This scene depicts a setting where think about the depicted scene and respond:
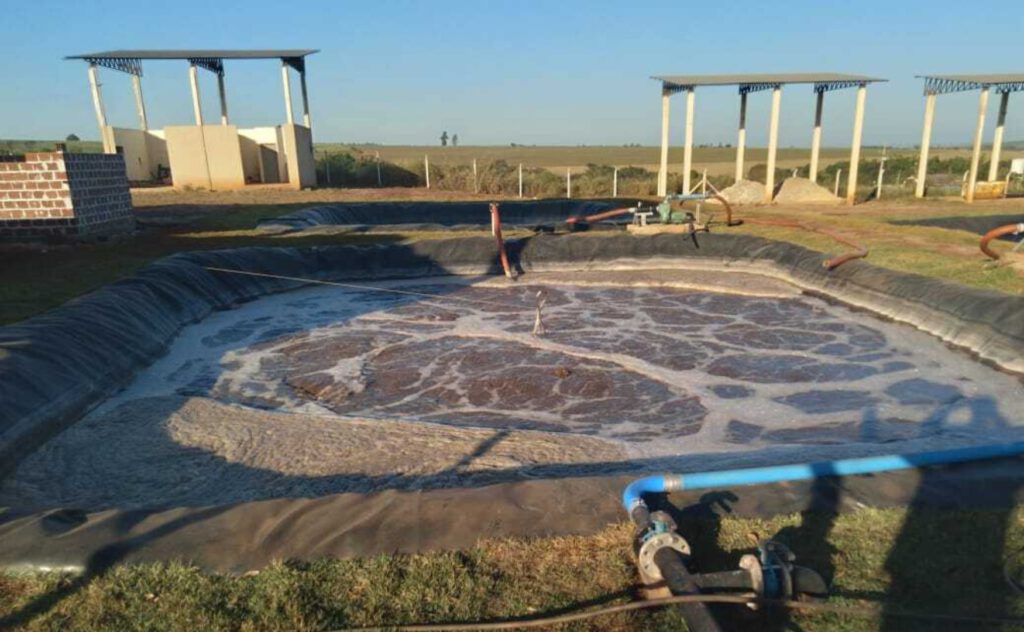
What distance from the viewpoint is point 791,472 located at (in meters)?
3.02

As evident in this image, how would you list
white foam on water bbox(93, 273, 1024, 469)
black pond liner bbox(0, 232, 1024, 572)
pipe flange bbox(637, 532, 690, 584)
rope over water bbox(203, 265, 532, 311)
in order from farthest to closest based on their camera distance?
rope over water bbox(203, 265, 532, 311), white foam on water bbox(93, 273, 1024, 469), black pond liner bbox(0, 232, 1024, 572), pipe flange bbox(637, 532, 690, 584)

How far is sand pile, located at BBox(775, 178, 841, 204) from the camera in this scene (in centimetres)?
1938

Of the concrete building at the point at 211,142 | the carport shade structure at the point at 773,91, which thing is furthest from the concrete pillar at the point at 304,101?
the carport shade structure at the point at 773,91

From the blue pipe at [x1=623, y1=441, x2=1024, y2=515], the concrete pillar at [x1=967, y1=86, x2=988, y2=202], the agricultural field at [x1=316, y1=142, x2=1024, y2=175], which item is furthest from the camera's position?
the agricultural field at [x1=316, y1=142, x2=1024, y2=175]

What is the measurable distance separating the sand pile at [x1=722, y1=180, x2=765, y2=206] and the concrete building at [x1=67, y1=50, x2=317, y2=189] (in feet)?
50.2

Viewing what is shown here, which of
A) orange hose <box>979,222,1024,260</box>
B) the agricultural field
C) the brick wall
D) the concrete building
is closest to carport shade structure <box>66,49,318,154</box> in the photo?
the concrete building

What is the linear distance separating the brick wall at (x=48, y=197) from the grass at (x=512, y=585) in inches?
379

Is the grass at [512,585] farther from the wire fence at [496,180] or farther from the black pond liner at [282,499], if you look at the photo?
the wire fence at [496,180]

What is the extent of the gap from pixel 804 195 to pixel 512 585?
2006cm

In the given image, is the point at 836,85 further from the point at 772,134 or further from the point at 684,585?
the point at 684,585

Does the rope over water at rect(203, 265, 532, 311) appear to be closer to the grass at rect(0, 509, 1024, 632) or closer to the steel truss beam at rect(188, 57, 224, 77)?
the grass at rect(0, 509, 1024, 632)

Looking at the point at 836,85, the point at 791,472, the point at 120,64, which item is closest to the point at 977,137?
the point at 836,85

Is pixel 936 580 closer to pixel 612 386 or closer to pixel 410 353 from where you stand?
pixel 612 386

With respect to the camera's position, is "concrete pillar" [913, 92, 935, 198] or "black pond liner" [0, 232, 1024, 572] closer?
"black pond liner" [0, 232, 1024, 572]
